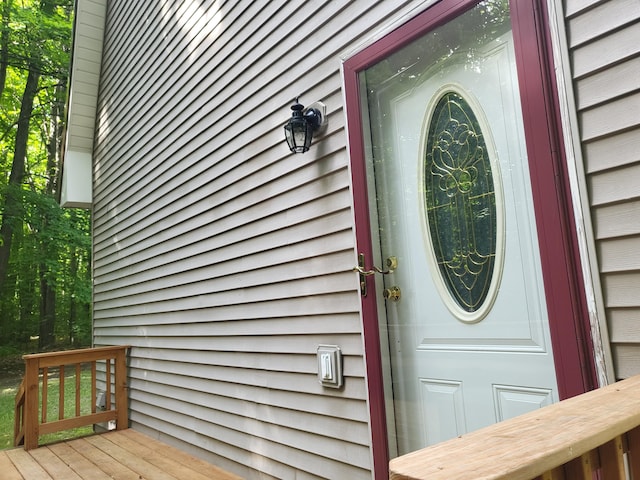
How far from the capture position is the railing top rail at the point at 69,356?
14.9ft

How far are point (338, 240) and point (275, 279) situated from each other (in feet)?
2.15

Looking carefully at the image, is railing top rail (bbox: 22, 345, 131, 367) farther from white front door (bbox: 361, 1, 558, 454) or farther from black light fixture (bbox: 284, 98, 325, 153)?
white front door (bbox: 361, 1, 558, 454)

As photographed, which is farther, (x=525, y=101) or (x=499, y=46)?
(x=499, y=46)

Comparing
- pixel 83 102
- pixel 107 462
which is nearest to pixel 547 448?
pixel 107 462

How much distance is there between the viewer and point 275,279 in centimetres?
295

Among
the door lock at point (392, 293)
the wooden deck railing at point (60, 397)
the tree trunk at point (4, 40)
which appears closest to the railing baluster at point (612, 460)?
the door lock at point (392, 293)

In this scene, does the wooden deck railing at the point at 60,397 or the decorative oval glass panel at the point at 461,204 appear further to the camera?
the wooden deck railing at the point at 60,397

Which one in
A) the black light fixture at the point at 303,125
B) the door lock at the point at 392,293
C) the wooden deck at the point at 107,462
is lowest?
the wooden deck at the point at 107,462

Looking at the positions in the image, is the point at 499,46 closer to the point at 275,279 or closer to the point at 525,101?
the point at 525,101

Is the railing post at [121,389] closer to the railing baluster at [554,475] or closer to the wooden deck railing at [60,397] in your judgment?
the wooden deck railing at [60,397]

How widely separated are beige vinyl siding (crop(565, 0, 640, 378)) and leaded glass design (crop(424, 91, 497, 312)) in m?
0.39

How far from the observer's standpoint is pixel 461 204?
6.29 ft

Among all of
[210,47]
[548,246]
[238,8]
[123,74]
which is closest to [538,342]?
[548,246]

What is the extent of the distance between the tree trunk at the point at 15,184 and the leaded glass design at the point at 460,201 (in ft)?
35.2
